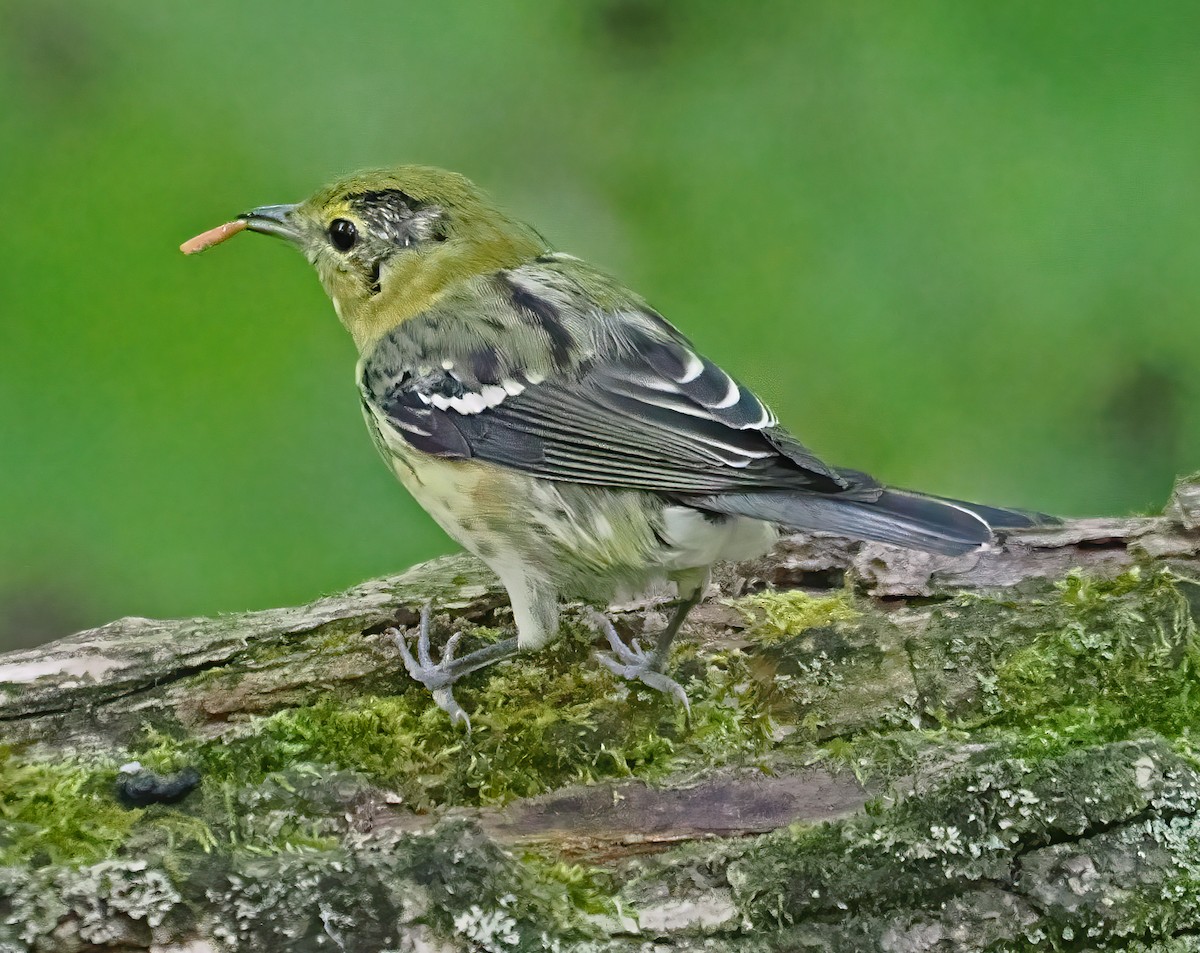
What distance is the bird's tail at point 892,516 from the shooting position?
8.55ft

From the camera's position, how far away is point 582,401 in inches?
121

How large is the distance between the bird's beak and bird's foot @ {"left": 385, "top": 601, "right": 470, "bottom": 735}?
1.19 m

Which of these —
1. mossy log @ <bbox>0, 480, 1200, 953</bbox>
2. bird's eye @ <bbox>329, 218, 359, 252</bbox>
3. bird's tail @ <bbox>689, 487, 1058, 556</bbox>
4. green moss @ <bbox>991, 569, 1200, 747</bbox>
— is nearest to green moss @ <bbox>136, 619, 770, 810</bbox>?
mossy log @ <bbox>0, 480, 1200, 953</bbox>

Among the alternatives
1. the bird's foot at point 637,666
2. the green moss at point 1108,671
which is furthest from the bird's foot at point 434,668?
the green moss at point 1108,671

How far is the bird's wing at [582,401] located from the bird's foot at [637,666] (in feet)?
1.56

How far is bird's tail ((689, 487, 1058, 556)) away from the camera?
8.55ft

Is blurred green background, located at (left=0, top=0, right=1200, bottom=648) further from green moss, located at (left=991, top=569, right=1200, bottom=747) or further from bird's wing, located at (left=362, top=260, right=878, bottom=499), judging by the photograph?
green moss, located at (left=991, top=569, right=1200, bottom=747)

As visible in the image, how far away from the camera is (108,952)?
2.39 metres

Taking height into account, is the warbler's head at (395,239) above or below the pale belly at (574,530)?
above

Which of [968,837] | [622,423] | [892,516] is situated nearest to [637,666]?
[622,423]

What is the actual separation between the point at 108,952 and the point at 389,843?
575 mm

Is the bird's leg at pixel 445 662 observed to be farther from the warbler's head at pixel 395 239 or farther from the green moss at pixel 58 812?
the warbler's head at pixel 395 239

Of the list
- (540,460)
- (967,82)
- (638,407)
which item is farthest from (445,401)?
(967,82)

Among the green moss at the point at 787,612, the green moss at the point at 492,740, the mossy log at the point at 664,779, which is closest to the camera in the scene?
the mossy log at the point at 664,779
